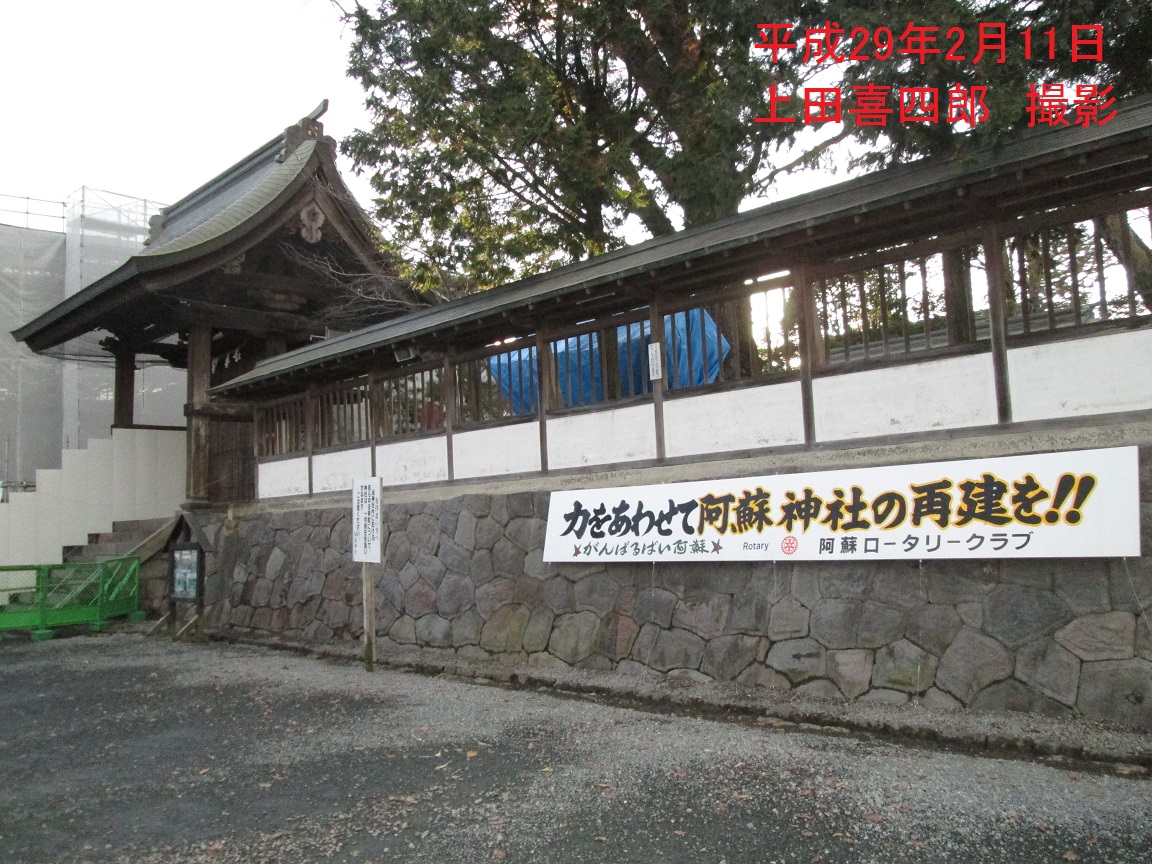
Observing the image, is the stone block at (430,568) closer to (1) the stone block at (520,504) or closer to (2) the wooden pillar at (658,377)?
(1) the stone block at (520,504)

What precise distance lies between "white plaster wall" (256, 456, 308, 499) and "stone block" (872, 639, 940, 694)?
32.2ft

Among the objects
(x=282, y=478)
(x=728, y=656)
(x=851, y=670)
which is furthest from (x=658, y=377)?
(x=282, y=478)

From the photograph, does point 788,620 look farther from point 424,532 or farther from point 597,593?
point 424,532

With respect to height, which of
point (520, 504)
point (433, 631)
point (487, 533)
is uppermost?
point (520, 504)

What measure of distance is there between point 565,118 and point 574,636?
881 centimetres

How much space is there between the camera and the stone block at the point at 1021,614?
650 cm

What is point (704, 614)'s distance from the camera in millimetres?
8492

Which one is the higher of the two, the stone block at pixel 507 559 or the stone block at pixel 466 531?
the stone block at pixel 466 531

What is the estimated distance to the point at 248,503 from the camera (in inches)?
594

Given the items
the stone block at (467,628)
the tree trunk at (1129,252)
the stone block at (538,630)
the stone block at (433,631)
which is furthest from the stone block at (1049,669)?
the stone block at (433,631)

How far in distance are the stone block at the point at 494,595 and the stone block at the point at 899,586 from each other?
4.55m

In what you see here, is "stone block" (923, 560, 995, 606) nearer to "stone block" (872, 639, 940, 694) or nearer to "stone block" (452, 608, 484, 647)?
"stone block" (872, 639, 940, 694)

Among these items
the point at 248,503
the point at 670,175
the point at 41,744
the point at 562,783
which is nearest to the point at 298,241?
the point at 248,503

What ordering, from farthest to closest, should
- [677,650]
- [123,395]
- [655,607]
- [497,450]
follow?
[123,395], [497,450], [655,607], [677,650]
